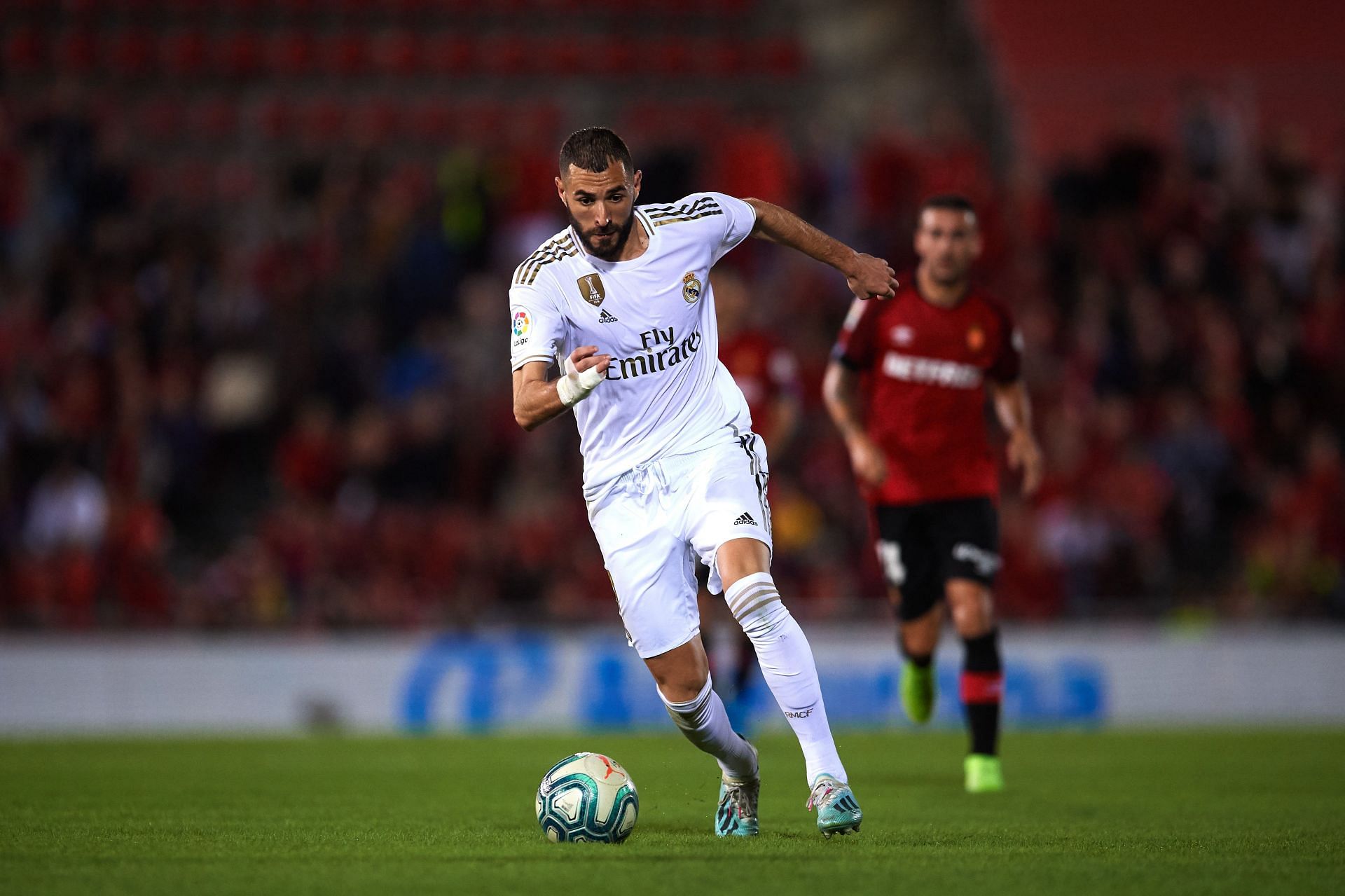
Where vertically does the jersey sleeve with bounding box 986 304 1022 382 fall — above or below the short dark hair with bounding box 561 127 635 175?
below

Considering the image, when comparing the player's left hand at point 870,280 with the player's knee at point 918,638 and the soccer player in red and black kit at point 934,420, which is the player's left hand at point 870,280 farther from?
the player's knee at point 918,638

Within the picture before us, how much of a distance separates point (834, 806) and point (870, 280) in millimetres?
1900

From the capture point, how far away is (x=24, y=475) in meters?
15.2

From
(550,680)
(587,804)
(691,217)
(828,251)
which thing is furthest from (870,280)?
(550,680)

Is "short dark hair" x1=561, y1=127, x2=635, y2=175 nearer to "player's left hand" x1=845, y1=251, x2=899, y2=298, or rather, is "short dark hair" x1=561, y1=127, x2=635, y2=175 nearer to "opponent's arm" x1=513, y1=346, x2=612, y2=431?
"opponent's arm" x1=513, y1=346, x2=612, y2=431

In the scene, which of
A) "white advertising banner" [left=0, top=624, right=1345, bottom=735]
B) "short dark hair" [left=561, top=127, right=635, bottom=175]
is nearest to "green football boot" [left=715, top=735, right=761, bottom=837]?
"short dark hair" [left=561, top=127, right=635, bottom=175]

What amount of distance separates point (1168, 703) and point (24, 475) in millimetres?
10237

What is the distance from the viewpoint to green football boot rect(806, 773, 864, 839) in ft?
18.3

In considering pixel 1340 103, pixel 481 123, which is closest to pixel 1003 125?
pixel 1340 103

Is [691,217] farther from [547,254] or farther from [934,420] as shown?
[934,420]

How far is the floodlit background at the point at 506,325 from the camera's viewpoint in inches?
556

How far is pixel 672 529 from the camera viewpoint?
5965 mm

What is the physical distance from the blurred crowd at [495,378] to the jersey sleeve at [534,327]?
825cm

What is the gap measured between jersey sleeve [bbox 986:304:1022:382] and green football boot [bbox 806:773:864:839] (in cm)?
358
